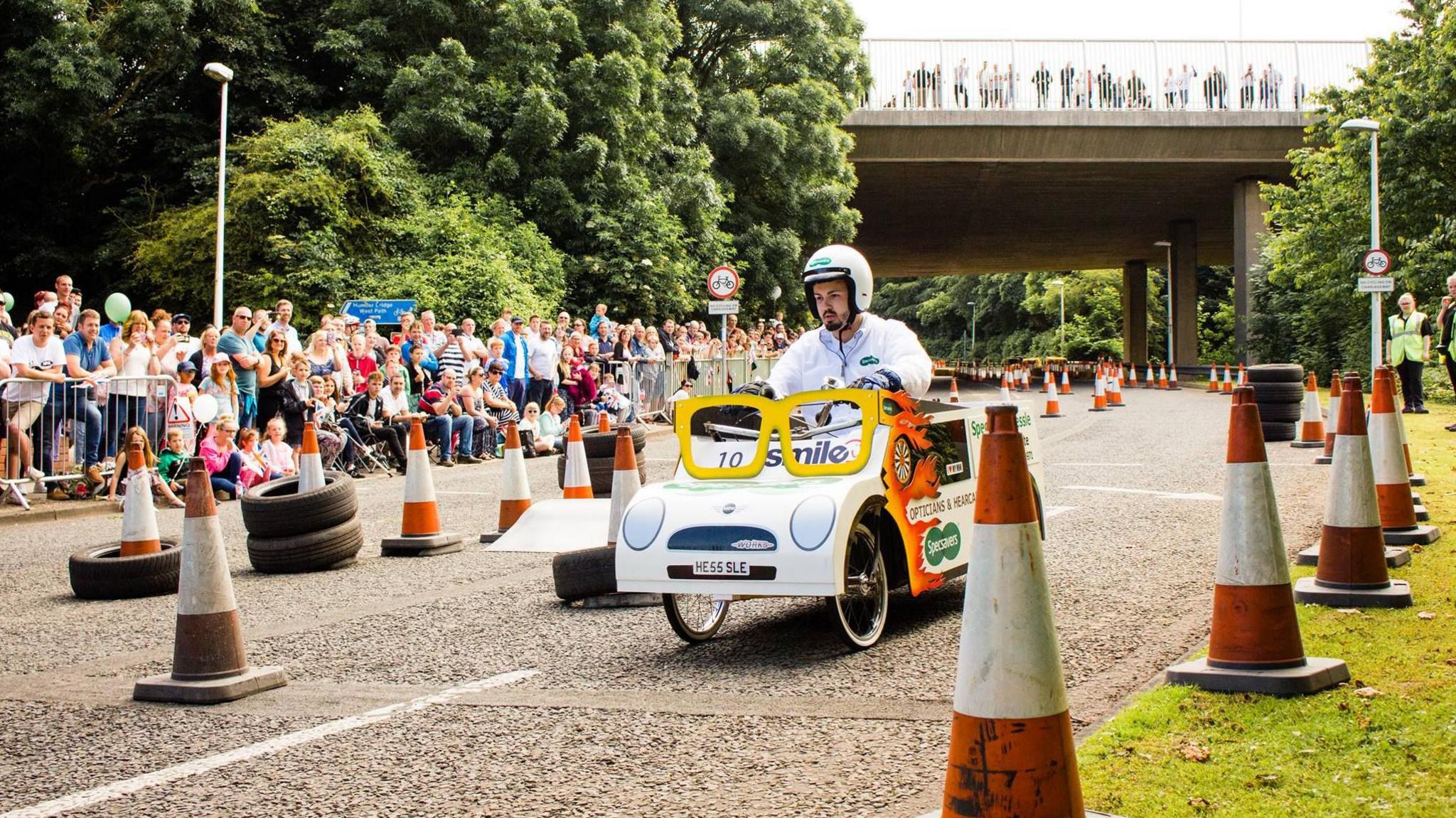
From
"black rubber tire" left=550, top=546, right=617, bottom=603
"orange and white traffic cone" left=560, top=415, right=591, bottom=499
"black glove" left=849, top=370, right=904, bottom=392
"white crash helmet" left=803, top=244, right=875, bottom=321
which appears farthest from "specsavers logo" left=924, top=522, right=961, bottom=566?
"orange and white traffic cone" left=560, top=415, right=591, bottom=499

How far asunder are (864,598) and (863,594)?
1.5 inches

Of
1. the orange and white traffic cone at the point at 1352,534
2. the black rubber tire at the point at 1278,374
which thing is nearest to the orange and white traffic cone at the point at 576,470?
the orange and white traffic cone at the point at 1352,534

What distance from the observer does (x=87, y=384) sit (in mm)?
15133

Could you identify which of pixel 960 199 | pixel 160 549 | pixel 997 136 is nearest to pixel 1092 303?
pixel 960 199

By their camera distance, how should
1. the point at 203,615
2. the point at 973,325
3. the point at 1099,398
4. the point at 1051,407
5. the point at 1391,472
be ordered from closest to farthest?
the point at 203,615 → the point at 1391,472 → the point at 1051,407 → the point at 1099,398 → the point at 973,325

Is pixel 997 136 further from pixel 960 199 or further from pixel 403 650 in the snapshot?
pixel 403 650

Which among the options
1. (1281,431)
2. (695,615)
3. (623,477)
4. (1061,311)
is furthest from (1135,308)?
(695,615)

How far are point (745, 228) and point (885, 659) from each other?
36.0 metres

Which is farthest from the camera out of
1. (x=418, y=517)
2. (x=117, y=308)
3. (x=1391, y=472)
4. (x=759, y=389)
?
(x=117, y=308)

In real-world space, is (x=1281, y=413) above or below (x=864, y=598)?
above

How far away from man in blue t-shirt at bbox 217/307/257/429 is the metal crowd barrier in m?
0.87

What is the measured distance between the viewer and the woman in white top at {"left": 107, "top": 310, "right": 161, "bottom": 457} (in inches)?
615

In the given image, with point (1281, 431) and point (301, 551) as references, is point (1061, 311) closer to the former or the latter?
point (1281, 431)

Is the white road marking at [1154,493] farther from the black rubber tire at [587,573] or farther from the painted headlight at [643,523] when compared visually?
the painted headlight at [643,523]
